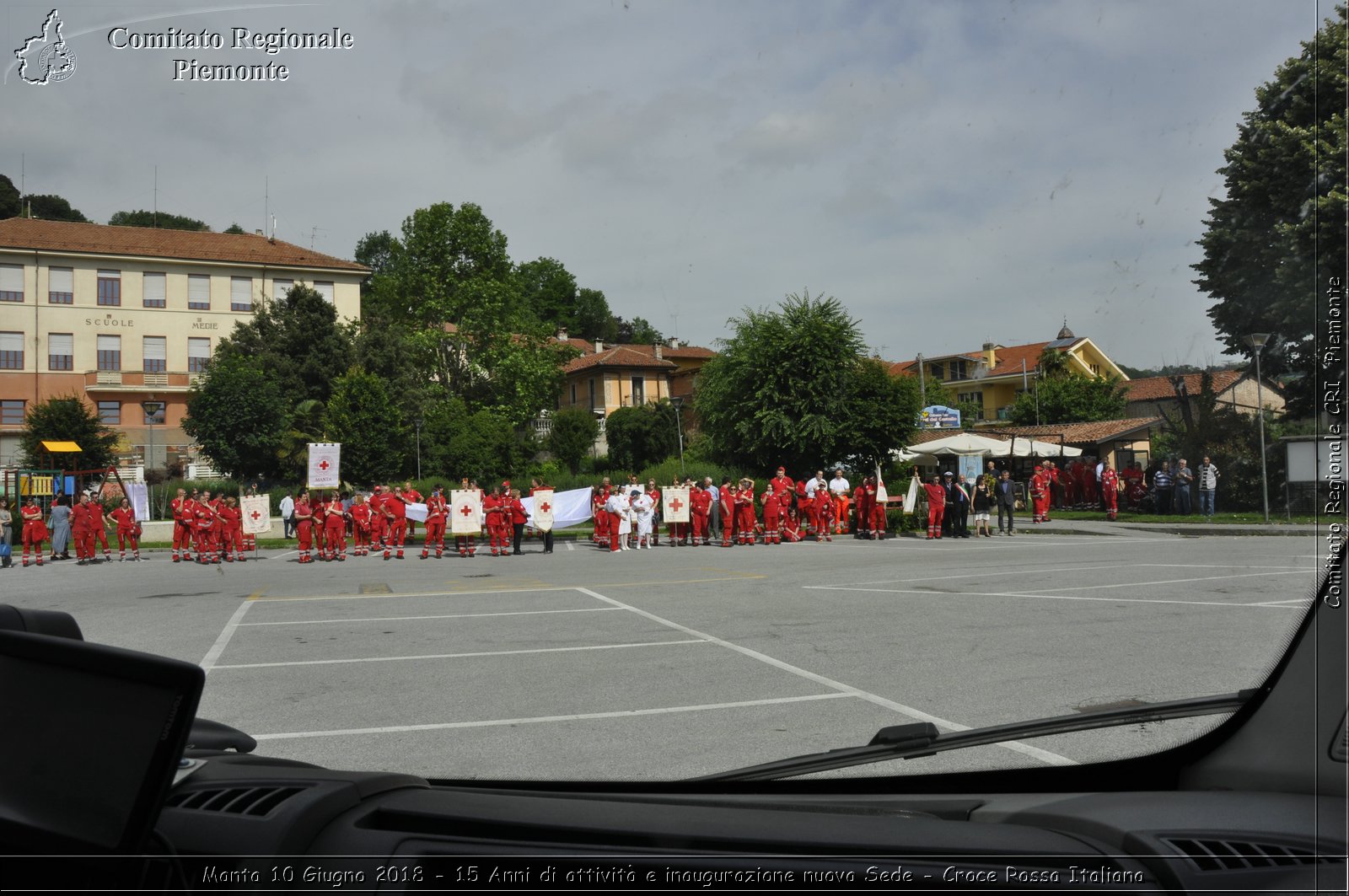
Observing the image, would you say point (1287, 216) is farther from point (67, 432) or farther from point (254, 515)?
point (254, 515)

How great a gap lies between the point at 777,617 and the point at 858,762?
6.59 metres

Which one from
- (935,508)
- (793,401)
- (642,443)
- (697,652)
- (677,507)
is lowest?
(697,652)

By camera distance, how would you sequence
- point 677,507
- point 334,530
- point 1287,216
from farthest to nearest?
point 677,507 → point 334,530 → point 1287,216

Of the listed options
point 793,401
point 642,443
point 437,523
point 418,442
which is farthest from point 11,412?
point 642,443

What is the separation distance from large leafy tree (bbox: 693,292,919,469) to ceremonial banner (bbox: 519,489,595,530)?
22.2ft

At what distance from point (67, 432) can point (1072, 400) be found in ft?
5.88

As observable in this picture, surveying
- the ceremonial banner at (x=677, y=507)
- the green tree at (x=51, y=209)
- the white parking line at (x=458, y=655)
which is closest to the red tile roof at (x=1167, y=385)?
the green tree at (x=51, y=209)

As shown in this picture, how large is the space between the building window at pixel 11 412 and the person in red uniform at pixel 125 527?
68 cm

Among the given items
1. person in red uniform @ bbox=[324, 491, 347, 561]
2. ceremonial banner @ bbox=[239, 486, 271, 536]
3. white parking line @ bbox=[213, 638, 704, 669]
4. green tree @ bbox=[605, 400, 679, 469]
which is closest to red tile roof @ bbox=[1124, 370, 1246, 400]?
white parking line @ bbox=[213, 638, 704, 669]

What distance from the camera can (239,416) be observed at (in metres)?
2.87

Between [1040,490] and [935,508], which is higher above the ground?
[1040,490]

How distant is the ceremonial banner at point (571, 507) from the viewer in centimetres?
2297

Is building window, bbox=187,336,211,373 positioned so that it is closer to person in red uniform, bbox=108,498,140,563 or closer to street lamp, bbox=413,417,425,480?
person in red uniform, bbox=108,498,140,563

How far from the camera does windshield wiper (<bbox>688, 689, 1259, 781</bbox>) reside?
1.69m
